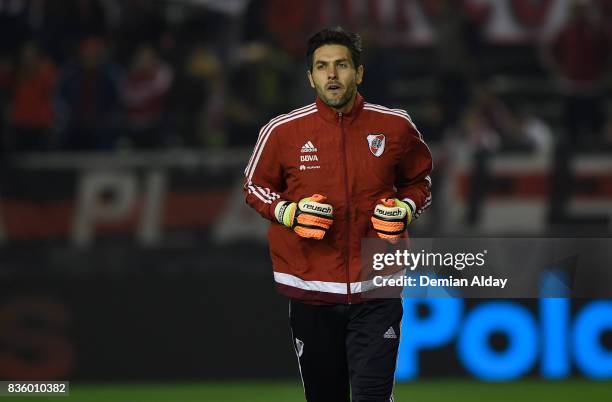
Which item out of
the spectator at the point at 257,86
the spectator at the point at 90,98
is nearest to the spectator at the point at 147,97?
the spectator at the point at 90,98

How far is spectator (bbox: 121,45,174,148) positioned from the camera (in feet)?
32.9

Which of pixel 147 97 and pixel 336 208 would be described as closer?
pixel 336 208

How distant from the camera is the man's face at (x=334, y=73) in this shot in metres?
4.70

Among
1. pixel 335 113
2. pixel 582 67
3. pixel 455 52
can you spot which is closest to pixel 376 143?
pixel 335 113

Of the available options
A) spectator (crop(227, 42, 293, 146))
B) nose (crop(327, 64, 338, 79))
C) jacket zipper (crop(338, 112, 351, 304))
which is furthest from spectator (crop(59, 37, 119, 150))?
nose (crop(327, 64, 338, 79))

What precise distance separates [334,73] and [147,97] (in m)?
5.78

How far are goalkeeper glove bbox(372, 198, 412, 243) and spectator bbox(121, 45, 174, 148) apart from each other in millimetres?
5453

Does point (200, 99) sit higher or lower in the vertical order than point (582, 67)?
lower

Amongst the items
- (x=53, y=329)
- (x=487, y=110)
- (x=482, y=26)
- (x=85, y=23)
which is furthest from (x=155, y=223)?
(x=482, y=26)

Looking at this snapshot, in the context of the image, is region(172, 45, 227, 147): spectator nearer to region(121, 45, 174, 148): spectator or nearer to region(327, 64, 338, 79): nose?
region(121, 45, 174, 148): spectator

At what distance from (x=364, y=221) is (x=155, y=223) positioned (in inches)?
165

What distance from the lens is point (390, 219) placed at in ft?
15.4

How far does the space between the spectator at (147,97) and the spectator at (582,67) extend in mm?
3509

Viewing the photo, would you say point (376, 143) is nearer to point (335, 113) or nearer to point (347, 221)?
point (335, 113)
